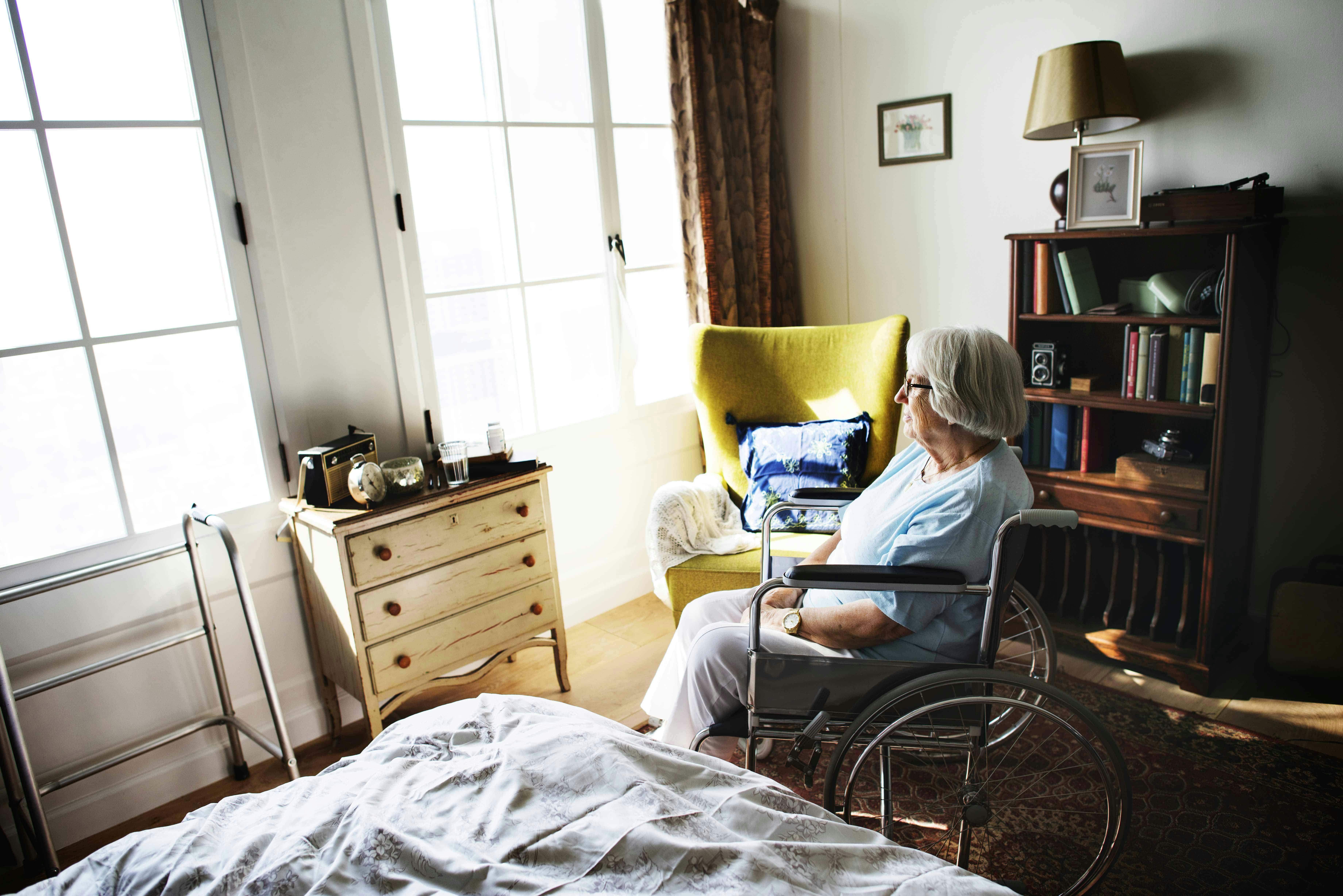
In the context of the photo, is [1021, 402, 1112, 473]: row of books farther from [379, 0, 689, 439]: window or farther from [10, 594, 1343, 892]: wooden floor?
[379, 0, 689, 439]: window

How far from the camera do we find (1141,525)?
2.51m

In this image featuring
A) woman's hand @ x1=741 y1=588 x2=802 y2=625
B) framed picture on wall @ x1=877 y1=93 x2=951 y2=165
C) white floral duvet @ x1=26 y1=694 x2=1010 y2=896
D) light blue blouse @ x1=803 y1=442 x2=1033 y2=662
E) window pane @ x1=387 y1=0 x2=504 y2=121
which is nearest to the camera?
white floral duvet @ x1=26 y1=694 x2=1010 y2=896

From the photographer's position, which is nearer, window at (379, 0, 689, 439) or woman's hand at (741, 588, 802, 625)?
woman's hand at (741, 588, 802, 625)

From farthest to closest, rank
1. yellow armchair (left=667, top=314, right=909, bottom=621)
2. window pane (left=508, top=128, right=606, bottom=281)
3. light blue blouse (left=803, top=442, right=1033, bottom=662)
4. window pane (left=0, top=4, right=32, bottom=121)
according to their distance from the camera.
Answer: window pane (left=508, top=128, right=606, bottom=281) < yellow armchair (left=667, top=314, right=909, bottom=621) < window pane (left=0, top=4, right=32, bottom=121) < light blue blouse (left=803, top=442, right=1033, bottom=662)

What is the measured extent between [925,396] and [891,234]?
5.94 feet

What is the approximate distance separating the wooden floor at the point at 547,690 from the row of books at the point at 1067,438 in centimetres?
145

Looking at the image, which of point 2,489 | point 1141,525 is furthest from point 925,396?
point 2,489

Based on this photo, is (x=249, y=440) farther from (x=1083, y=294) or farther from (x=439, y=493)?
(x=1083, y=294)

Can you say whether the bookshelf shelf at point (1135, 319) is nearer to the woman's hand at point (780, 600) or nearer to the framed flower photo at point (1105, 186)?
the framed flower photo at point (1105, 186)

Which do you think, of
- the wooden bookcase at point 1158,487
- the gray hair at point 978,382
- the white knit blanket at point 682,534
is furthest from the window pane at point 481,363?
the wooden bookcase at point 1158,487

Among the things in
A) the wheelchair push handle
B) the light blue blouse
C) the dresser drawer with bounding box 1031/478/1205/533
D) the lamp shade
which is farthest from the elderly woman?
the lamp shade

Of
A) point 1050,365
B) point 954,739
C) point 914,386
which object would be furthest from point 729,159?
point 954,739

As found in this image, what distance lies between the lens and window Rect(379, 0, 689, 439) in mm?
2645

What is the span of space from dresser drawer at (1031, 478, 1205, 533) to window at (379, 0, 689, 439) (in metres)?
1.55
